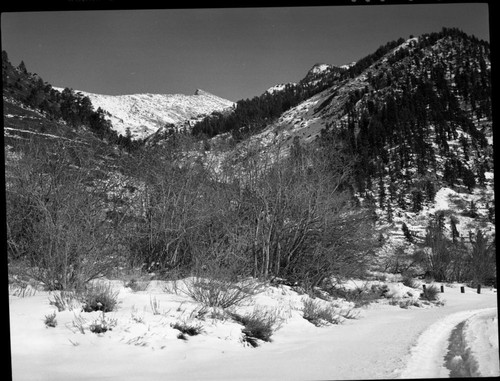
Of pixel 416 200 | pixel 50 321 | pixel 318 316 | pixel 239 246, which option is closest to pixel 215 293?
pixel 318 316

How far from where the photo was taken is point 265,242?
12266mm


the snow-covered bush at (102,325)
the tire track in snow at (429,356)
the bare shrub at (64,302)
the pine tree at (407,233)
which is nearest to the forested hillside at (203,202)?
the bare shrub at (64,302)

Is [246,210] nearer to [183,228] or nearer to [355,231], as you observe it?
[183,228]

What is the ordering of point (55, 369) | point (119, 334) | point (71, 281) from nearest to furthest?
point (55, 369) < point (119, 334) < point (71, 281)

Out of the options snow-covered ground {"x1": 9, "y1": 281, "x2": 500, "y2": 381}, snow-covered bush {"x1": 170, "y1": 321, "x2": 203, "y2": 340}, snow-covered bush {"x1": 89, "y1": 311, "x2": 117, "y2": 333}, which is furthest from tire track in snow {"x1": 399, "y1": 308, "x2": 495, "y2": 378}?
snow-covered bush {"x1": 89, "y1": 311, "x2": 117, "y2": 333}

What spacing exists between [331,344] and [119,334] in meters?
2.88

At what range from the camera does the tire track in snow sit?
323 centimetres

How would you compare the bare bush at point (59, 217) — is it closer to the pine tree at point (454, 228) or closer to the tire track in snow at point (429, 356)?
the tire track in snow at point (429, 356)

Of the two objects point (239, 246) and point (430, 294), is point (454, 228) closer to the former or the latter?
point (430, 294)

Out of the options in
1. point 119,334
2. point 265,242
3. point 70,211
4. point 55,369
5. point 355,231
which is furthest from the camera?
point 355,231

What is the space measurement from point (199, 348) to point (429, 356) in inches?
110

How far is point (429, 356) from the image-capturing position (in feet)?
13.4

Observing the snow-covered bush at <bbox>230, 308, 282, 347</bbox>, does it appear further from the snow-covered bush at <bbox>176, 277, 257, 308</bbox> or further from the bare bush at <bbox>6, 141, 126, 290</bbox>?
the bare bush at <bbox>6, 141, 126, 290</bbox>

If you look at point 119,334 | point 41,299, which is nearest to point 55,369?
point 119,334
